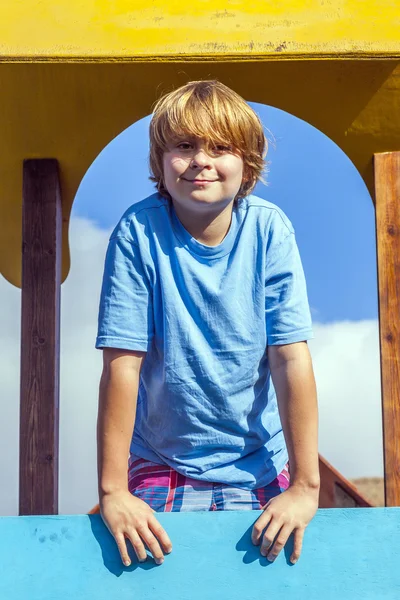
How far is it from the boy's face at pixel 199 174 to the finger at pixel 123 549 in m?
0.79

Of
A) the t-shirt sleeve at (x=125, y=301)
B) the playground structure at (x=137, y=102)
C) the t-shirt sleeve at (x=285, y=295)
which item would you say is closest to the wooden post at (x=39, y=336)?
the playground structure at (x=137, y=102)

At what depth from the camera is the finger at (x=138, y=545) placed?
1.75 metres

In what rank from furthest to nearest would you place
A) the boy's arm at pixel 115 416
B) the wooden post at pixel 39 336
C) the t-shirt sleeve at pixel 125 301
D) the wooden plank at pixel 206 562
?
the wooden post at pixel 39 336 → the t-shirt sleeve at pixel 125 301 → the boy's arm at pixel 115 416 → the wooden plank at pixel 206 562

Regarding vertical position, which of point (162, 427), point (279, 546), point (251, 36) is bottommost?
point (279, 546)

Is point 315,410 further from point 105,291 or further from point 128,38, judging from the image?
point 128,38

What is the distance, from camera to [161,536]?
5.77ft

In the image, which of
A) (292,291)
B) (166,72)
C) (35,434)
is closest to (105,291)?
(292,291)

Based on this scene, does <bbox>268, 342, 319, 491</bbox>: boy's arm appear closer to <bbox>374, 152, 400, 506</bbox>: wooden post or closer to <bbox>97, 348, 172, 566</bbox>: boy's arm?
<bbox>97, 348, 172, 566</bbox>: boy's arm

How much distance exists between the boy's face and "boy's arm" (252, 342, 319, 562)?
0.38 m

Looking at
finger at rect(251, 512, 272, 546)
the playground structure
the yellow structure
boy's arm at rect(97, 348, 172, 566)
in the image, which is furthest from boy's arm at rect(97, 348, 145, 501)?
the yellow structure

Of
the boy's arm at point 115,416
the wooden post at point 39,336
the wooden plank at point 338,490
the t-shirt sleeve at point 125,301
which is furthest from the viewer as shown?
the wooden plank at point 338,490

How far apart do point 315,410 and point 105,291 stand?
543 mm

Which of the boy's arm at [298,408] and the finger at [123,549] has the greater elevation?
the boy's arm at [298,408]

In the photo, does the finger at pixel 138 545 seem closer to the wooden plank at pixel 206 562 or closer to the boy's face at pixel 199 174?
the wooden plank at pixel 206 562
